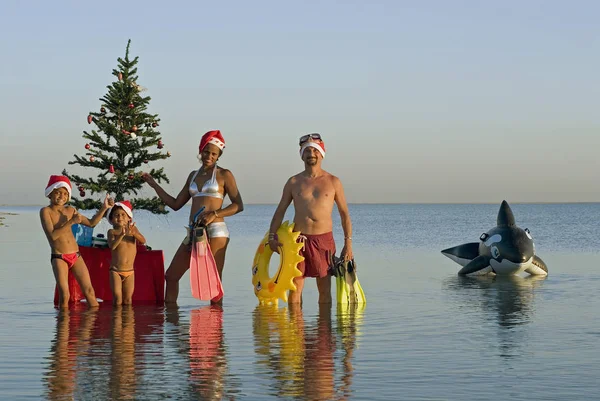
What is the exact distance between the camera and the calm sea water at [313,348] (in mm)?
7059

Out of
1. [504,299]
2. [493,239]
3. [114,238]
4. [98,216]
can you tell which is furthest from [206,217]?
[493,239]

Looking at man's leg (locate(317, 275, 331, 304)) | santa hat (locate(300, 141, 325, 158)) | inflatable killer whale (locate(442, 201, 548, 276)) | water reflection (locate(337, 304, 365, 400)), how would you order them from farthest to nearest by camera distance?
1. inflatable killer whale (locate(442, 201, 548, 276))
2. man's leg (locate(317, 275, 331, 304))
3. santa hat (locate(300, 141, 325, 158))
4. water reflection (locate(337, 304, 365, 400))

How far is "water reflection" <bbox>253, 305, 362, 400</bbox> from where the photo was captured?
278 inches

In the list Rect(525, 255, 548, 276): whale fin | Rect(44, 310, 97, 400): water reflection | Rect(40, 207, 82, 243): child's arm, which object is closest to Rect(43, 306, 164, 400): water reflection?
Rect(44, 310, 97, 400): water reflection

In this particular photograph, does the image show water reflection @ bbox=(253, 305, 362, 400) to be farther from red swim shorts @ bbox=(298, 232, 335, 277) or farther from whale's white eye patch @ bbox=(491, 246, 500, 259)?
whale's white eye patch @ bbox=(491, 246, 500, 259)

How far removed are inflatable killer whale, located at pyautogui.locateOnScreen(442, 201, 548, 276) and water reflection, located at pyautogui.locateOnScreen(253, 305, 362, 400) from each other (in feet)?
19.8

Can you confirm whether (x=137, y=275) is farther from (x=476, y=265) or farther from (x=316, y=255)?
(x=476, y=265)

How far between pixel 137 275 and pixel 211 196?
56.1 inches

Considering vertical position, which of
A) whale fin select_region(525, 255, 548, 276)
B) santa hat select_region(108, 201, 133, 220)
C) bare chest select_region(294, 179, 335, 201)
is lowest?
whale fin select_region(525, 255, 548, 276)

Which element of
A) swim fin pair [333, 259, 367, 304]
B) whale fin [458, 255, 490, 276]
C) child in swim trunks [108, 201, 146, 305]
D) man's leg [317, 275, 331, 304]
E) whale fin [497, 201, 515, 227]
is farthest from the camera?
whale fin [497, 201, 515, 227]

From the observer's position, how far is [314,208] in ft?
37.7

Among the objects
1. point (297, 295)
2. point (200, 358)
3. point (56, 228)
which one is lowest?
point (200, 358)

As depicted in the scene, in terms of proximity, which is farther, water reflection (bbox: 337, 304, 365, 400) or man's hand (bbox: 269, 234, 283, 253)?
man's hand (bbox: 269, 234, 283, 253)

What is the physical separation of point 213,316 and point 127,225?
148 cm
